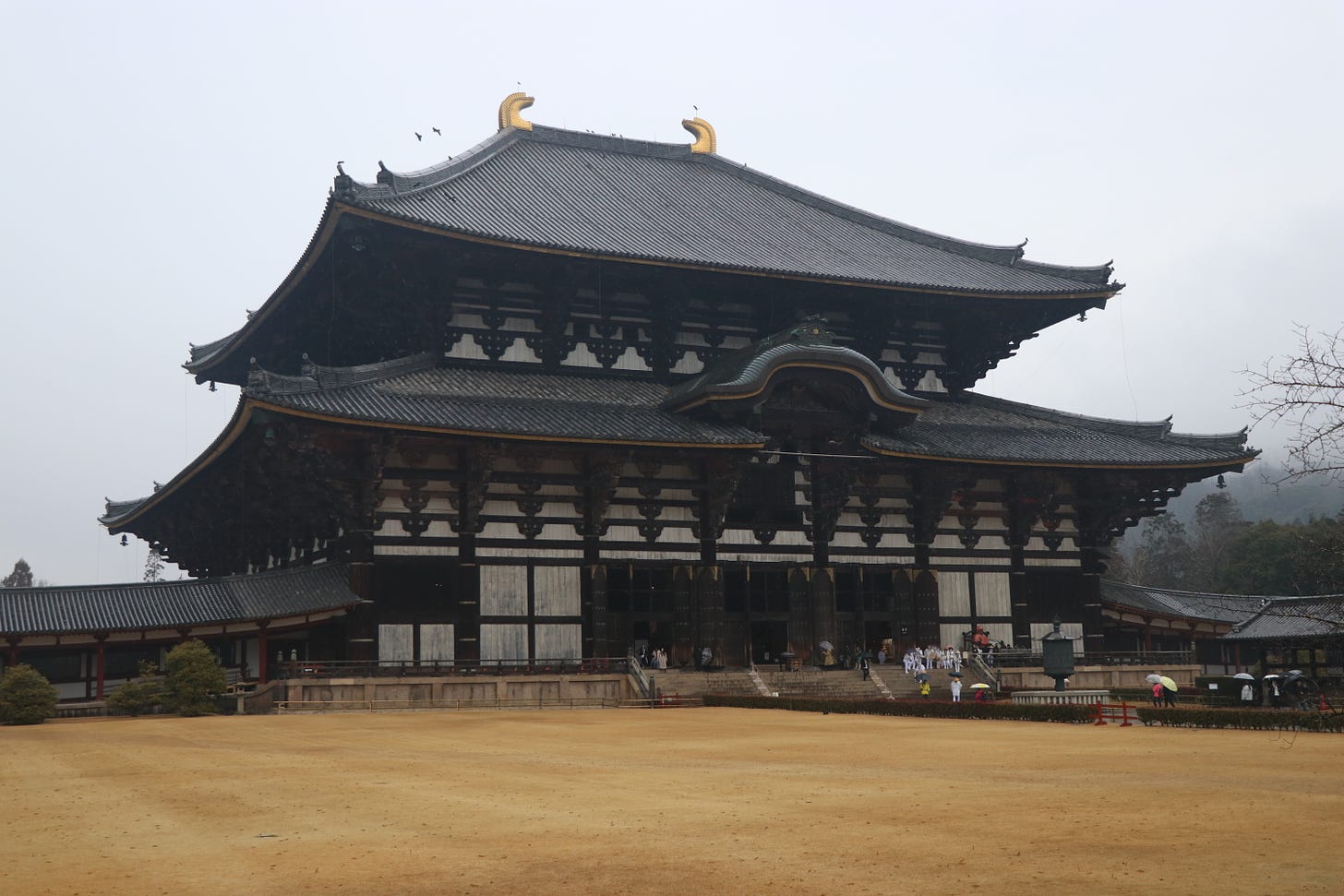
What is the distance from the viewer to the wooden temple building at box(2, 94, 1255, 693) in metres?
38.4

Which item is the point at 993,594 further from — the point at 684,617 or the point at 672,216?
the point at 672,216

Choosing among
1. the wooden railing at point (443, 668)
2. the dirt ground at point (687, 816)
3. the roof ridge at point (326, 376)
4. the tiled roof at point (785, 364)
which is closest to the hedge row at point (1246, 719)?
the dirt ground at point (687, 816)

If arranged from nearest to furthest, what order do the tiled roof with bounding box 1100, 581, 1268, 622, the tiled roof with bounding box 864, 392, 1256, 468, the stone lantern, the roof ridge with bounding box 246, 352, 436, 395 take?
the roof ridge with bounding box 246, 352, 436, 395
the stone lantern
the tiled roof with bounding box 864, 392, 1256, 468
the tiled roof with bounding box 1100, 581, 1268, 622

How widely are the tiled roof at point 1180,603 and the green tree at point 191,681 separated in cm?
3183

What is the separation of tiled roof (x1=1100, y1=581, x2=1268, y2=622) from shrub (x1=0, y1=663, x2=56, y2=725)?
3581 centimetres

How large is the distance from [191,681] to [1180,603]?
39316 millimetres

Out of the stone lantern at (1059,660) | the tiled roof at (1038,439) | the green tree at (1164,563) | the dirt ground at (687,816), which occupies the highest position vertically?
the tiled roof at (1038,439)

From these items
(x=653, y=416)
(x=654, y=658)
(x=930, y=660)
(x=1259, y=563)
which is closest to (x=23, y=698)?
(x=654, y=658)

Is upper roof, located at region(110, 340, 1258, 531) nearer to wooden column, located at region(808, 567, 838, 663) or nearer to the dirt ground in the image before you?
wooden column, located at region(808, 567, 838, 663)

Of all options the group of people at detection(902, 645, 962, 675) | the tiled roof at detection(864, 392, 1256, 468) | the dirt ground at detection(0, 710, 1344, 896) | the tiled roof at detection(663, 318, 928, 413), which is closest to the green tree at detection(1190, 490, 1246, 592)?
the tiled roof at detection(864, 392, 1256, 468)

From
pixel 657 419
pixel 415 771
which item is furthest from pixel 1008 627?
pixel 415 771

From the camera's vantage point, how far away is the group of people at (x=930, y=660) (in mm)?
42250

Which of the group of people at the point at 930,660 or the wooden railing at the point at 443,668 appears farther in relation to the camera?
the group of people at the point at 930,660

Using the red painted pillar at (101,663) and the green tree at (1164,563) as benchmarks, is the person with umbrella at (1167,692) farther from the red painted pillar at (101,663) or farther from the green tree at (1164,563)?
the green tree at (1164,563)
